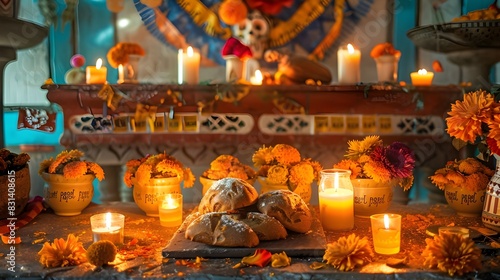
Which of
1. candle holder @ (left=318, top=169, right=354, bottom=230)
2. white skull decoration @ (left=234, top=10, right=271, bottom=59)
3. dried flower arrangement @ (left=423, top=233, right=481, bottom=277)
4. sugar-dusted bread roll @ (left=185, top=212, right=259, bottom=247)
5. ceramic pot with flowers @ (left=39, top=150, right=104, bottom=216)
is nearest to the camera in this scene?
dried flower arrangement @ (left=423, top=233, right=481, bottom=277)

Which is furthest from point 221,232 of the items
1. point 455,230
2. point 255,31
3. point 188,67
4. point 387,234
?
point 255,31

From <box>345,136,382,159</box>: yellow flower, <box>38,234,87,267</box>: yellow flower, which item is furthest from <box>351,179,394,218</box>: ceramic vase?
<box>38,234,87,267</box>: yellow flower

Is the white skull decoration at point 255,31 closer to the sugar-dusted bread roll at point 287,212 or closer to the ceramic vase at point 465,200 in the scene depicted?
the ceramic vase at point 465,200

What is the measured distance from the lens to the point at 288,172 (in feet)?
5.30

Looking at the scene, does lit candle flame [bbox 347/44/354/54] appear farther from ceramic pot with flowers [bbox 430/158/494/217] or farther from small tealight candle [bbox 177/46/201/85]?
ceramic pot with flowers [bbox 430/158/494/217]

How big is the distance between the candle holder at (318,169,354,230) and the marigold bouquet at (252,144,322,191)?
0.14 metres

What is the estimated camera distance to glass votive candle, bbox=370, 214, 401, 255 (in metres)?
1.23

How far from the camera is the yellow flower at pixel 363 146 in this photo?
5.34 feet

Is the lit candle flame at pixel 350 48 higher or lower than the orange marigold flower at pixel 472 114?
higher

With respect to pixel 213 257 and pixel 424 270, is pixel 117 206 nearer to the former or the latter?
pixel 213 257

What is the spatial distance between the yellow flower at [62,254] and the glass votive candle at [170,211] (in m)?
0.35

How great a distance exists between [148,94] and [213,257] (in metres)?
1.84

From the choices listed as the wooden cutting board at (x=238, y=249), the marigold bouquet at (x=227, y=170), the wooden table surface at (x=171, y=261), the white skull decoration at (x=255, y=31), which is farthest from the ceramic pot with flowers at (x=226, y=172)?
the white skull decoration at (x=255, y=31)

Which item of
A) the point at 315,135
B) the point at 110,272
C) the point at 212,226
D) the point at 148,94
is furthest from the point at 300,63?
the point at 110,272
